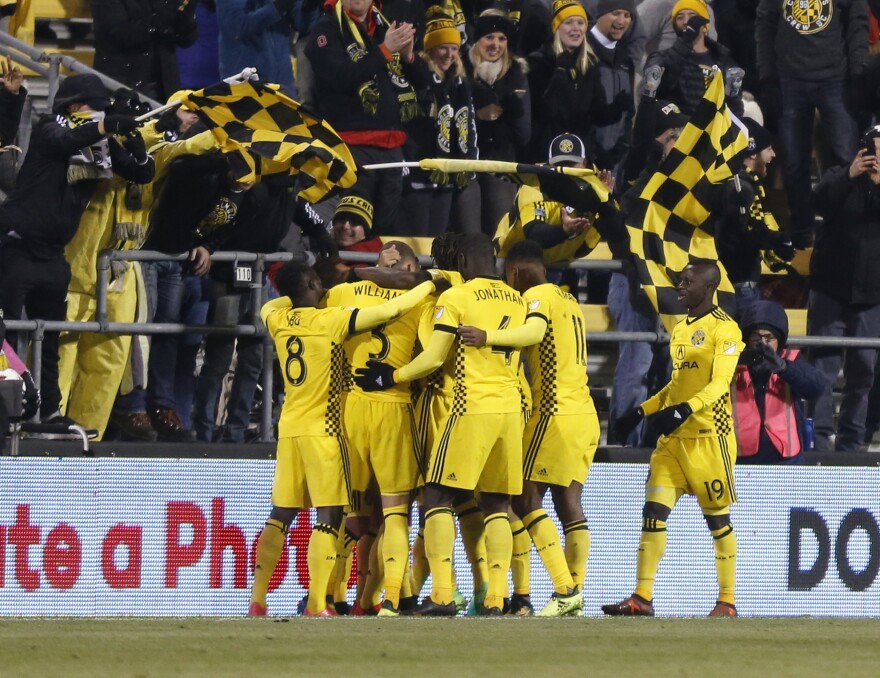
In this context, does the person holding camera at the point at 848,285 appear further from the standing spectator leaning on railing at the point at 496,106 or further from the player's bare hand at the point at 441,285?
the player's bare hand at the point at 441,285

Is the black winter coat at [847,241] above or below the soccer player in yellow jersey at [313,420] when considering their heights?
above

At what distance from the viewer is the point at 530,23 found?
12.2 metres

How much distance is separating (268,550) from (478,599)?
42.5 inches

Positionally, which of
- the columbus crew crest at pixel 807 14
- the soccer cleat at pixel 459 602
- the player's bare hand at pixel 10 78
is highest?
the columbus crew crest at pixel 807 14

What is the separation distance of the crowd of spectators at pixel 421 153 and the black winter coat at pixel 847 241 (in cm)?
1

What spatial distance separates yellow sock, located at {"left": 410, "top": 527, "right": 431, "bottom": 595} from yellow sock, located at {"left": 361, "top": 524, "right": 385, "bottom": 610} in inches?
7.9

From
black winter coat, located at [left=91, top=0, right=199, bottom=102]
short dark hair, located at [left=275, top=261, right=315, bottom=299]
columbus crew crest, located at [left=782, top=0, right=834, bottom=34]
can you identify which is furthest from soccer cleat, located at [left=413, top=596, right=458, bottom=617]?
columbus crew crest, located at [left=782, top=0, right=834, bottom=34]

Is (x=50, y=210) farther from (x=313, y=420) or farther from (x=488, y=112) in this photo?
(x=488, y=112)

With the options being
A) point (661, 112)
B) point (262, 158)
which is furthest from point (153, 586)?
point (661, 112)

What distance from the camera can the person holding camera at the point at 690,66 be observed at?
11.8 metres

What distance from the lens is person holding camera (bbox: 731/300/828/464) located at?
32.1 ft

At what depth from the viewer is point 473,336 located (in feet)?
26.5

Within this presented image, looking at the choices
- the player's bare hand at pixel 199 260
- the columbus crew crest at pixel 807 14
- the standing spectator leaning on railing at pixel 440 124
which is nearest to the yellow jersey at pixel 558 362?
the player's bare hand at pixel 199 260

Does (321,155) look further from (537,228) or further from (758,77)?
(758,77)
